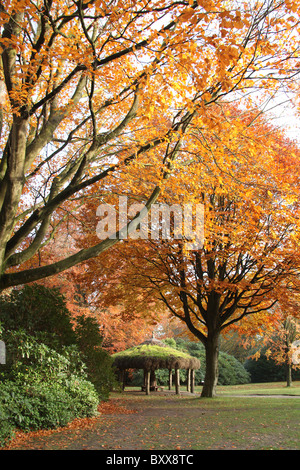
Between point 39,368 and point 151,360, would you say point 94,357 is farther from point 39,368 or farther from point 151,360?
point 151,360

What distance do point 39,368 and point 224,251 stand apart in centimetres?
675

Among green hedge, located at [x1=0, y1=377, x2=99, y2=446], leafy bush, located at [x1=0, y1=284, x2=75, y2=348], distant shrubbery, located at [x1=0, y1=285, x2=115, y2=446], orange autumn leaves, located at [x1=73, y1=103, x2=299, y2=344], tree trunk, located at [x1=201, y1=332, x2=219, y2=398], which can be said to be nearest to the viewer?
green hedge, located at [x1=0, y1=377, x2=99, y2=446]

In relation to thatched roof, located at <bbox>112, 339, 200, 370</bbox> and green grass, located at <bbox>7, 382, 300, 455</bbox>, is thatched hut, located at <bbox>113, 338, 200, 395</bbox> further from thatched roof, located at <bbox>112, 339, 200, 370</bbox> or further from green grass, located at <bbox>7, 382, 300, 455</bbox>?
green grass, located at <bbox>7, 382, 300, 455</bbox>

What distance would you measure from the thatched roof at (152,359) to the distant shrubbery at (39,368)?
704cm

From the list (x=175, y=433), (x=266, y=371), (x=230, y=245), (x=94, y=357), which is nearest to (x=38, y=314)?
(x=94, y=357)

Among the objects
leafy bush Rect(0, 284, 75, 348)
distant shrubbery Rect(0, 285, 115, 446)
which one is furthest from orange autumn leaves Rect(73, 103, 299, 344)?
distant shrubbery Rect(0, 285, 115, 446)

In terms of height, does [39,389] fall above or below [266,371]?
above

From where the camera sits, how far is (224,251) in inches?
465

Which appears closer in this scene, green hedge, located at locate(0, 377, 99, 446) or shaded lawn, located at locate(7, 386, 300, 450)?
shaded lawn, located at locate(7, 386, 300, 450)

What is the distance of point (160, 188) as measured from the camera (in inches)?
268

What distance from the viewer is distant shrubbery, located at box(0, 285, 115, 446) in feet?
20.0

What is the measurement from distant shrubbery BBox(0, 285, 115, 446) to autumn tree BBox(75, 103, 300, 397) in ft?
10.6

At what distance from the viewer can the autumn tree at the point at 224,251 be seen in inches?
380
